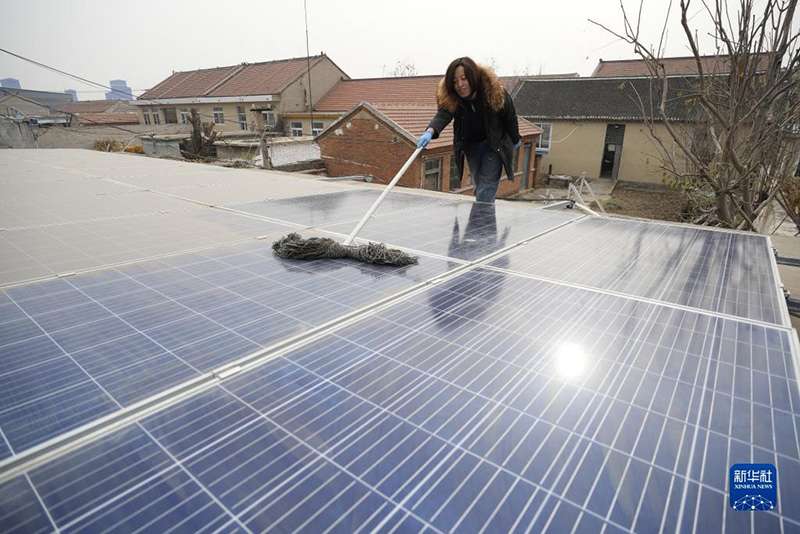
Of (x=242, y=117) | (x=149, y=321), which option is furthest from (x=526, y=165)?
(x=149, y=321)

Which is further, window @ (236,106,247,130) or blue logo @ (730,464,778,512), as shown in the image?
window @ (236,106,247,130)

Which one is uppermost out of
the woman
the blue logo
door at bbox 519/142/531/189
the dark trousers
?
the woman

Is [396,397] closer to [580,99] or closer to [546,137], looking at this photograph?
[546,137]

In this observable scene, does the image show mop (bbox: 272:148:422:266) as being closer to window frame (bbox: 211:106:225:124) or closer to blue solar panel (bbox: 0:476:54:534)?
blue solar panel (bbox: 0:476:54:534)

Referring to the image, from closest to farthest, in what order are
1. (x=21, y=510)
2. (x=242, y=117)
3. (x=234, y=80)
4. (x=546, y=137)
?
(x=21, y=510)
(x=546, y=137)
(x=242, y=117)
(x=234, y=80)

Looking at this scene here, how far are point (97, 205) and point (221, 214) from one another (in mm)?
1064

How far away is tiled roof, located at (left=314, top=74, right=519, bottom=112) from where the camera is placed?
21.7m

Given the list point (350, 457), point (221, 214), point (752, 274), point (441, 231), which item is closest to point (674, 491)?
point (350, 457)

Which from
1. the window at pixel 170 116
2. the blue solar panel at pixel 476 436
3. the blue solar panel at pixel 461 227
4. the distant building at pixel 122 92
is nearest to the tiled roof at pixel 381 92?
the distant building at pixel 122 92

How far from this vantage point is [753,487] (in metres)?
0.88

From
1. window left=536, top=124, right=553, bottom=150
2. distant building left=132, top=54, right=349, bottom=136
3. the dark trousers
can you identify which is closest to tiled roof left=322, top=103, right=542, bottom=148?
the dark trousers

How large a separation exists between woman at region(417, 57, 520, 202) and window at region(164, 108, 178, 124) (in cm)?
2971

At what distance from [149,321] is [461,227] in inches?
78.2

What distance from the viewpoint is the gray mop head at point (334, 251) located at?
7.18 feet
